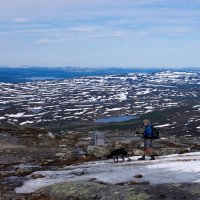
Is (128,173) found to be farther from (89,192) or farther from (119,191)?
(119,191)

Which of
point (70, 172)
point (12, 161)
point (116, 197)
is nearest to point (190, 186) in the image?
point (116, 197)

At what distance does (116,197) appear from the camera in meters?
16.4

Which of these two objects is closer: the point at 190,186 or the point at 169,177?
the point at 190,186

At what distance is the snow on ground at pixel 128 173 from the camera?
2034 cm

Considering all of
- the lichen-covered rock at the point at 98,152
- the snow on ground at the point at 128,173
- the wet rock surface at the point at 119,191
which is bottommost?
the lichen-covered rock at the point at 98,152

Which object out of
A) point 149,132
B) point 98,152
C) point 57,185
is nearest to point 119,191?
point 57,185

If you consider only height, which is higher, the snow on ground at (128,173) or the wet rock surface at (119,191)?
the wet rock surface at (119,191)

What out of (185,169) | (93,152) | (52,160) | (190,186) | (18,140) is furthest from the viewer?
(18,140)

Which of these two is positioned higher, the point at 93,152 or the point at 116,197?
the point at 116,197

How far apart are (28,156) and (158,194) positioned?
71.7ft

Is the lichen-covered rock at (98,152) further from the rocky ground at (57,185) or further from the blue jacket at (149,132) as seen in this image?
the blue jacket at (149,132)

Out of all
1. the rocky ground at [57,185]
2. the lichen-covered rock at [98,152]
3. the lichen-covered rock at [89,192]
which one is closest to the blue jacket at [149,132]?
the rocky ground at [57,185]

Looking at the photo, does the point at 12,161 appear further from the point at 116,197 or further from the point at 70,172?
the point at 116,197

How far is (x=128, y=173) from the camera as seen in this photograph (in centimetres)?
2216
